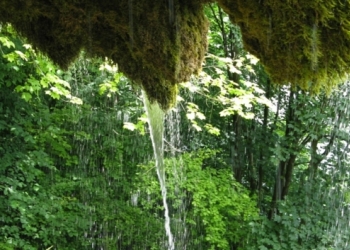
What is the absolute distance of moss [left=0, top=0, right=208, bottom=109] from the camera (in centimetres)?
156

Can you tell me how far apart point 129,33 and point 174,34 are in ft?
0.51

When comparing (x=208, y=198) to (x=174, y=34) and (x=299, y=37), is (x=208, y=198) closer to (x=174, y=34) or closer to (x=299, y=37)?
(x=174, y=34)

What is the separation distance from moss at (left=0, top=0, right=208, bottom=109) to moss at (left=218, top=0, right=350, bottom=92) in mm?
205

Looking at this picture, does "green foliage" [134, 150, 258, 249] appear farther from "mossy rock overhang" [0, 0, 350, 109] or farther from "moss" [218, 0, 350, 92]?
"moss" [218, 0, 350, 92]

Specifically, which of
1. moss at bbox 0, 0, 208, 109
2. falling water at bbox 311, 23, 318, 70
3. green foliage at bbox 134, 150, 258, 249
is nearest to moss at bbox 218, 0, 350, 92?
falling water at bbox 311, 23, 318, 70

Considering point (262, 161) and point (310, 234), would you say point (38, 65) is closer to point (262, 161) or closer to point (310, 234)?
point (310, 234)

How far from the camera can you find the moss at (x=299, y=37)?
4.09ft

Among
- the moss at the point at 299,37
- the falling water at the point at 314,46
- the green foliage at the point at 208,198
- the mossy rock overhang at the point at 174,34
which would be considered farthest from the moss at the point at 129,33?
the green foliage at the point at 208,198

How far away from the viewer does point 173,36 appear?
1.58 metres

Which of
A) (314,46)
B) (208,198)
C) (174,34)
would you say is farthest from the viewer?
(208,198)

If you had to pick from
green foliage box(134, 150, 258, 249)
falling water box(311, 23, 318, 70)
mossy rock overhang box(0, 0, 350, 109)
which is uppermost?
green foliage box(134, 150, 258, 249)

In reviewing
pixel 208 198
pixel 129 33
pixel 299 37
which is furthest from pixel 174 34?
pixel 208 198

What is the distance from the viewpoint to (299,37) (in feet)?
4.25

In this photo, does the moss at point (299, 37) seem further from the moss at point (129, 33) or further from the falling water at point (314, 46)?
the moss at point (129, 33)
